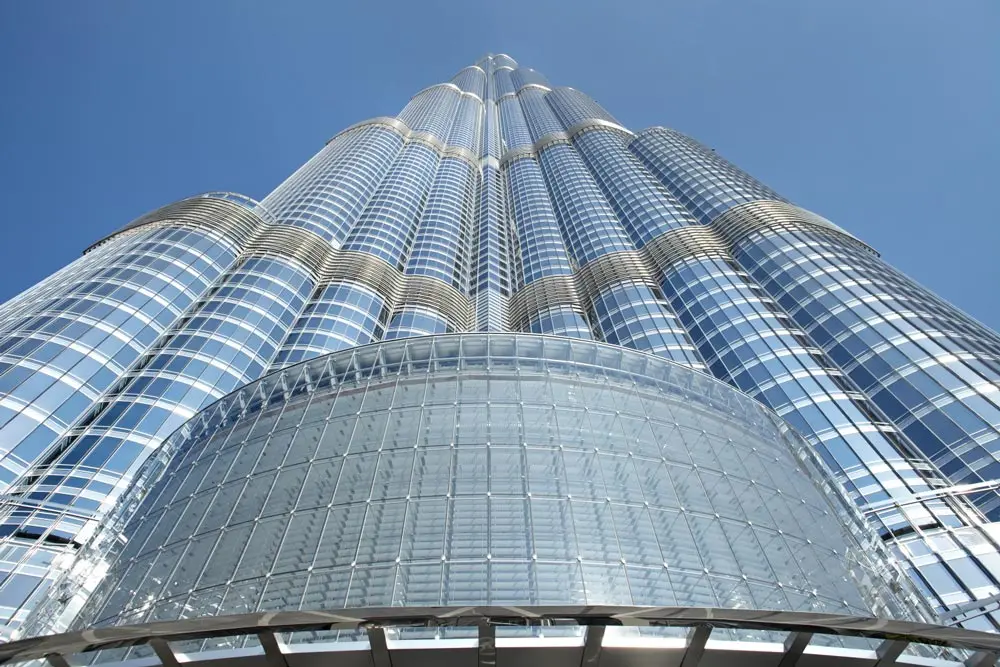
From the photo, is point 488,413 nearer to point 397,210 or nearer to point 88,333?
point 88,333

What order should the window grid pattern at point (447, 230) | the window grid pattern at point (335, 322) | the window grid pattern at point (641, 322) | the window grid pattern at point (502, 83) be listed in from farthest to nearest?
1. the window grid pattern at point (502, 83)
2. the window grid pattern at point (447, 230)
3. the window grid pattern at point (641, 322)
4. the window grid pattern at point (335, 322)

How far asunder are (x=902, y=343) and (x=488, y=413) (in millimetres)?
27421

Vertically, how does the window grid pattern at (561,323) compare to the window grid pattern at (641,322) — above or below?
below

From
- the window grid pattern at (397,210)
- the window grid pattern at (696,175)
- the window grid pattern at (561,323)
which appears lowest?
the window grid pattern at (561,323)

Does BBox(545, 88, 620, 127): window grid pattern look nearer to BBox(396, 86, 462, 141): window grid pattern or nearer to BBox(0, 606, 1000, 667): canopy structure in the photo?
BBox(396, 86, 462, 141): window grid pattern

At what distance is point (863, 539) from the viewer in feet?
67.2

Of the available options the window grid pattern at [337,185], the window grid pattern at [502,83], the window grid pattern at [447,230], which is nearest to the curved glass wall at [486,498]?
the window grid pattern at [447,230]

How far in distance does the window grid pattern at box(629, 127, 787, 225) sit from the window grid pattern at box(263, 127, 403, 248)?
3071 cm

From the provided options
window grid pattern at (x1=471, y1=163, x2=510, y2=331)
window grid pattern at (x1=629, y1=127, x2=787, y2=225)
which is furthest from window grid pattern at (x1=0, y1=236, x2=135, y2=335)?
window grid pattern at (x1=629, y1=127, x2=787, y2=225)

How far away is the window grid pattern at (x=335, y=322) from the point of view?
4038 centimetres

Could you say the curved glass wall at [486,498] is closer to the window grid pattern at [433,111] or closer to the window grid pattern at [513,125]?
the window grid pattern at [433,111]

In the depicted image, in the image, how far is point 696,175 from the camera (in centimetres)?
6712

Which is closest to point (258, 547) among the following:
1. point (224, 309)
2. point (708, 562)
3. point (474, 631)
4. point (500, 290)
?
point (474, 631)

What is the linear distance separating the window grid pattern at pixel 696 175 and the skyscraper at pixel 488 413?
0.53m
